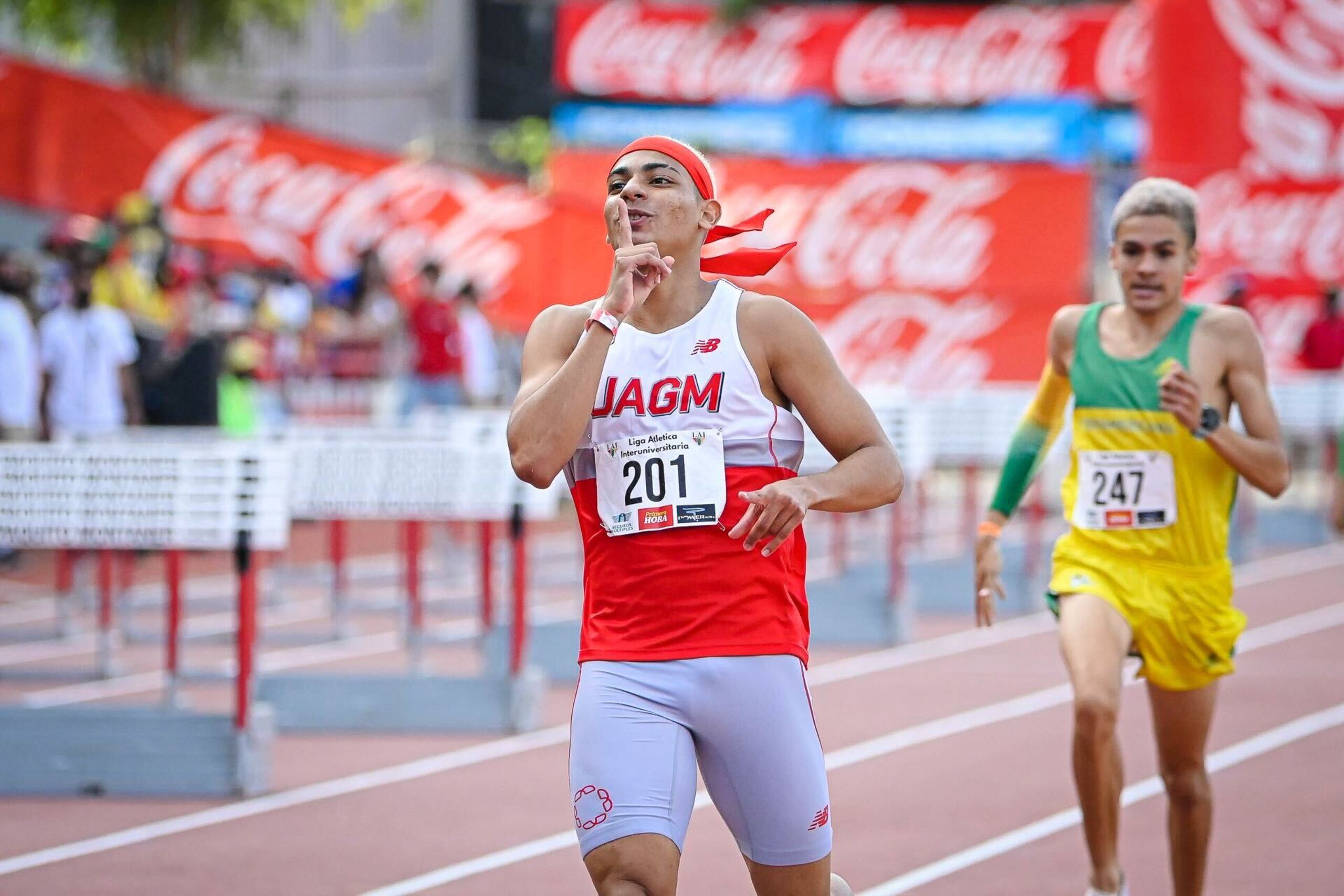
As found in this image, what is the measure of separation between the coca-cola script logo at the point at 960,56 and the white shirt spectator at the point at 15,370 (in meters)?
22.0

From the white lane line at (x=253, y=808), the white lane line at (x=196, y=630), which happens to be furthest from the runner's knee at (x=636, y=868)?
the white lane line at (x=196, y=630)

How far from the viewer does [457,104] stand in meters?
41.2

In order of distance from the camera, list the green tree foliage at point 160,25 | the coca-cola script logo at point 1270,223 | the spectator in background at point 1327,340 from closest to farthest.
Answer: the spectator in background at point 1327,340, the coca-cola script logo at point 1270,223, the green tree foliage at point 160,25

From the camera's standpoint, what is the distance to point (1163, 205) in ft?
19.2

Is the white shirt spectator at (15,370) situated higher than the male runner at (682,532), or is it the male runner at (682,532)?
the white shirt spectator at (15,370)

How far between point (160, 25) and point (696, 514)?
25370mm

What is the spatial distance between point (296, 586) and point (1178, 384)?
10794 mm

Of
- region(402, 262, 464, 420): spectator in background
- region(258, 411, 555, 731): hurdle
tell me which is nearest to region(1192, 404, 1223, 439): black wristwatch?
region(258, 411, 555, 731): hurdle

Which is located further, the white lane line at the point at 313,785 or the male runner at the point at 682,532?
the white lane line at the point at 313,785

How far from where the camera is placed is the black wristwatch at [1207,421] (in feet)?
18.6

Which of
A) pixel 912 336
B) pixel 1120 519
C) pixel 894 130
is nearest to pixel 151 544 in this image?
pixel 1120 519

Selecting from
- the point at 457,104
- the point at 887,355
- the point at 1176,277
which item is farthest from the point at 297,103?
the point at 1176,277

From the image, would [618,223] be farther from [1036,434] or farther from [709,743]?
[1036,434]

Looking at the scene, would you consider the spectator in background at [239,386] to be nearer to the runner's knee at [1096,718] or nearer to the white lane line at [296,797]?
the white lane line at [296,797]
